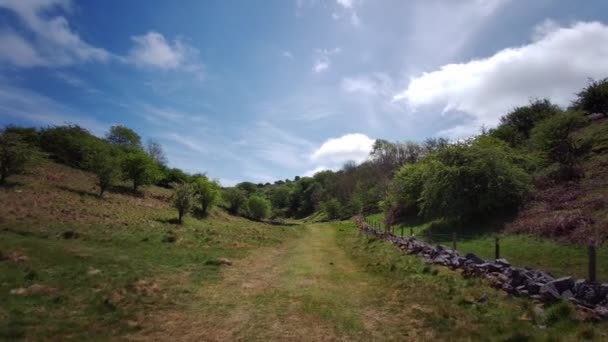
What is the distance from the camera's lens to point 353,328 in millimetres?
8719

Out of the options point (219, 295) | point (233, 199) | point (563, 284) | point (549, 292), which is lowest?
point (219, 295)

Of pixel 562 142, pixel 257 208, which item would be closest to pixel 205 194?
pixel 257 208

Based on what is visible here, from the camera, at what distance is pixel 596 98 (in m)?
43.7

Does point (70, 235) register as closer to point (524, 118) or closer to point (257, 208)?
point (257, 208)

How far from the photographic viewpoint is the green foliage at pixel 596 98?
141 ft

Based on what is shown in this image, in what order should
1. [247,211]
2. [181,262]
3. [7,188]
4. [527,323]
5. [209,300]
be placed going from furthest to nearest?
1. [247,211]
2. [7,188]
3. [181,262]
4. [209,300]
5. [527,323]

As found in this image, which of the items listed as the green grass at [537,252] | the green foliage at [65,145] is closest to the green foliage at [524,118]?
the green grass at [537,252]

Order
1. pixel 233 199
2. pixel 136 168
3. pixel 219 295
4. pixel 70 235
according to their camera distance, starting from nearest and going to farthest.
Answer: pixel 219 295 < pixel 70 235 < pixel 136 168 < pixel 233 199

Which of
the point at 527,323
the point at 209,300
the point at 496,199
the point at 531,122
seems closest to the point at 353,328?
the point at 527,323

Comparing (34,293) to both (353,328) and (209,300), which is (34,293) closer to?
(209,300)

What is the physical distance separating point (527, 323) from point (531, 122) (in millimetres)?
55717

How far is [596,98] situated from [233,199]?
2287 inches

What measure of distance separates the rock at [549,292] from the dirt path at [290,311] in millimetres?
3474

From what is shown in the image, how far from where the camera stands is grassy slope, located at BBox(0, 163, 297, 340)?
814cm
